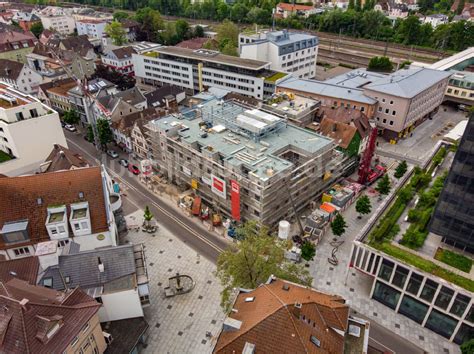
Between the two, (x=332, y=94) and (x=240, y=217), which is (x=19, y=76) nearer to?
(x=240, y=217)

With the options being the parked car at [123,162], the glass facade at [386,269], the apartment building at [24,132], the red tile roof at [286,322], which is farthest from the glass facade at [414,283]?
the apartment building at [24,132]

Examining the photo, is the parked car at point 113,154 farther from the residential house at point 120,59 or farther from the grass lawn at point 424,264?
the grass lawn at point 424,264

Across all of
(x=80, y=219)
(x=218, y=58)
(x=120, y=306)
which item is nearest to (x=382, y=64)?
(x=218, y=58)

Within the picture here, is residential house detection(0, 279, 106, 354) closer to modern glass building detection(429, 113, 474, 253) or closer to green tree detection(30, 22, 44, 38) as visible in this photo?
modern glass building detection(429, 113, 474, 253)

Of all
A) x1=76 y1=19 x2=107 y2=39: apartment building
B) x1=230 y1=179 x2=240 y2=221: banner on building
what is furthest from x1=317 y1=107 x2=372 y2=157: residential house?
x1=76 y1=19 x2=107 y2=39: apartment building

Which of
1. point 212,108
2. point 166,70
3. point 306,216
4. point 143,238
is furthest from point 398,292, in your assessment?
point 166,70
